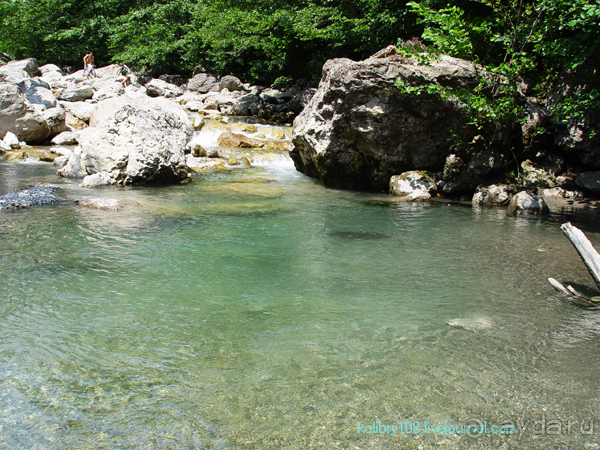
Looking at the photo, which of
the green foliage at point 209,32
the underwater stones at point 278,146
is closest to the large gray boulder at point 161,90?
the green foliage at point 209,32

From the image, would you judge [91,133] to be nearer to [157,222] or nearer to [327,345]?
[157,222]

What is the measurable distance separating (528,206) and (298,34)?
18.0 meters

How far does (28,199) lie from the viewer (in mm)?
9234

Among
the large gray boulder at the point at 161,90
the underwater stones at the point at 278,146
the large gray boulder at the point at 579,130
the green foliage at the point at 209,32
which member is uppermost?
the green foliage at the point at 209,32

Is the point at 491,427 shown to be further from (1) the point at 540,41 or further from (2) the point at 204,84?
(2) the point at 204,84

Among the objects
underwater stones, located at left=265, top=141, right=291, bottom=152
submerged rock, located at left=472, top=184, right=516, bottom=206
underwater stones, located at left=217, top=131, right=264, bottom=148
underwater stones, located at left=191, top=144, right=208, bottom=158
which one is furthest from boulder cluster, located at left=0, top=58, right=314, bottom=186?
submerged rock, located at left=472, top=184, right=516, bottom=206

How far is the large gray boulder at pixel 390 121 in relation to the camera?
11477mm

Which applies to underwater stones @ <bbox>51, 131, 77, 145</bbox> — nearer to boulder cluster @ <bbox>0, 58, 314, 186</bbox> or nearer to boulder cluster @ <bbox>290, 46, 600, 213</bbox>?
boulder cluster @ <bbox>0, 58, 314, 186</bbox>

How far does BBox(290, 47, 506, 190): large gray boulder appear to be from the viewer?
1148 centimetres

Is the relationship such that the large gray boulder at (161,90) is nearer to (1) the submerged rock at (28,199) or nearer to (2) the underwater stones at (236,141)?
(2) the underwater stones at (236,141)

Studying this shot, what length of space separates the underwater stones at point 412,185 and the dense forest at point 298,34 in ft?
10.3

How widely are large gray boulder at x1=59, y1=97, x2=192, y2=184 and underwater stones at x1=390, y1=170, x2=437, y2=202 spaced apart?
605 cm

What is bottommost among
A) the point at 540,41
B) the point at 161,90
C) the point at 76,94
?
the point at 76,94

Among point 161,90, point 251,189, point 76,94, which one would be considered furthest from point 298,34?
point 251,189
